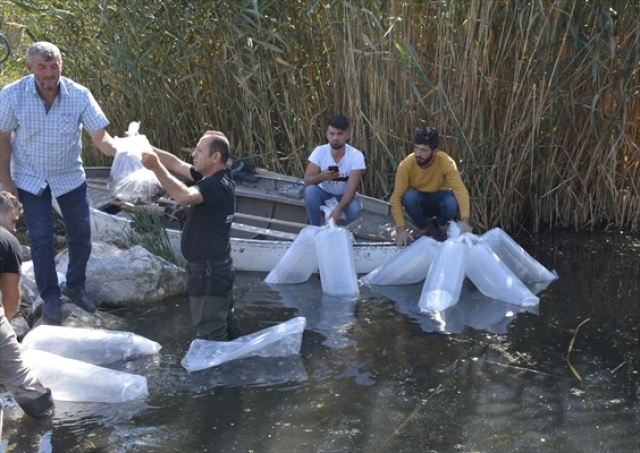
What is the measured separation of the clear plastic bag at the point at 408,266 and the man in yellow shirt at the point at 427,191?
18 centimetres

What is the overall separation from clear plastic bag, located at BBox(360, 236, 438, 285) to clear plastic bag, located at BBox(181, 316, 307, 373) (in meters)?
1.60

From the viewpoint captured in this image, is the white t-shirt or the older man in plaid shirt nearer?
the older man in plaid shirt

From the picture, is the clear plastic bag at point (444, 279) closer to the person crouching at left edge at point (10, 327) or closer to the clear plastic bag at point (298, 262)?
the clear plastic bag at point (298, 262)

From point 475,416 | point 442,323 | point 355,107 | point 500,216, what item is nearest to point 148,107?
point 355,107

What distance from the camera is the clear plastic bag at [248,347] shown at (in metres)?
4.69

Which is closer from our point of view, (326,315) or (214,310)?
(214,310)

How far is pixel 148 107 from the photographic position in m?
8.70

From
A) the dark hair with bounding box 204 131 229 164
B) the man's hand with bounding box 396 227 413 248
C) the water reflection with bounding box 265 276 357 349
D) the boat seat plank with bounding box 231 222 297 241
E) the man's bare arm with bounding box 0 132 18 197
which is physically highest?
the dark hair with bounding box 204 131 229 164

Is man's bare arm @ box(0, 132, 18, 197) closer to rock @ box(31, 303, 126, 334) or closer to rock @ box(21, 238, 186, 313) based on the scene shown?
rock @ box(31, 303, 126, 334)

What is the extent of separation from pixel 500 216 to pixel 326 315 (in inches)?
111

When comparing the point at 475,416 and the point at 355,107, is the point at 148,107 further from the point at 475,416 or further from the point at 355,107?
the point at 475,416

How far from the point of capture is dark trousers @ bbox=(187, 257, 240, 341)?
14.6 feet

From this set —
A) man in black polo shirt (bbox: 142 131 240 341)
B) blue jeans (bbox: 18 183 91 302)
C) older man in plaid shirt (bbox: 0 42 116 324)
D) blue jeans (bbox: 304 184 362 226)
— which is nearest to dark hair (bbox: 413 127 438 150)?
blue jeans (bbox: 304 184 362 226)

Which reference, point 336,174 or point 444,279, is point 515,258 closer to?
point 444,279
